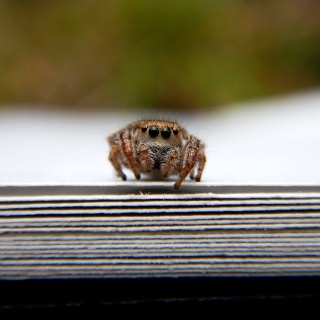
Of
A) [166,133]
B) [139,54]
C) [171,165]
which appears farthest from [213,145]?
[139,54]

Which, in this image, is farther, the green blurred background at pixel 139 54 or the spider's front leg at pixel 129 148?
the green blurred background at pixel 139 54

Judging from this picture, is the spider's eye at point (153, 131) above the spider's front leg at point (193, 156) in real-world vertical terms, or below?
above

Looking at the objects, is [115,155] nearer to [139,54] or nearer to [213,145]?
[213,145]

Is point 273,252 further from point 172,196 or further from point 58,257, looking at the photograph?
point 58,257

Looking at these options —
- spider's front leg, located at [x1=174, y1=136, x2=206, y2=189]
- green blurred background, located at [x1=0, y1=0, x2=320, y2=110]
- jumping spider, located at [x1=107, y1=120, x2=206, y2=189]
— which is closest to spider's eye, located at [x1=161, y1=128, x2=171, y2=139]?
jumping spider, located at [x1=107, y1=120, x2=206, y2=189]

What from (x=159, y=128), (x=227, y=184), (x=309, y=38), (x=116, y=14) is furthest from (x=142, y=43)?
(x=227, y=184)

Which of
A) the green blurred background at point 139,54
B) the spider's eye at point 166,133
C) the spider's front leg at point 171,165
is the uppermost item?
the green blurred background at point 139,54

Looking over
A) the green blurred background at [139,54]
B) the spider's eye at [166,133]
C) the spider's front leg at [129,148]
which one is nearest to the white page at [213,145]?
the spider's front leg at [129,148]

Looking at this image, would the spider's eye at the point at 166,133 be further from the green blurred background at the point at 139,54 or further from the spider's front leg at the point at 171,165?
the green blurred background at the point at 139,54
